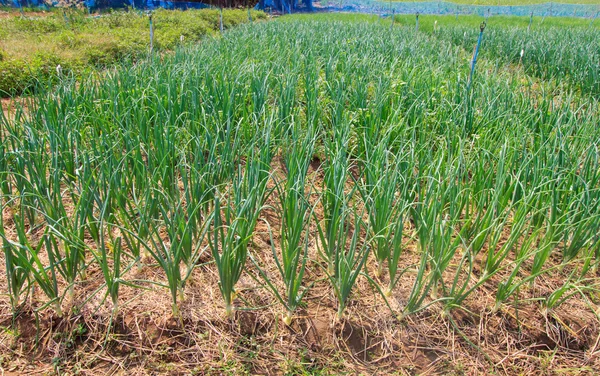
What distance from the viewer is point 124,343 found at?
164 centimetres

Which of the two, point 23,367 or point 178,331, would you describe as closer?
point 23,367

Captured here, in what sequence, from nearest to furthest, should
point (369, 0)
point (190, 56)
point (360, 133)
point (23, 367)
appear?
point (23, 367) < point (360, 133) < point (190, 56) < point (369, 0)

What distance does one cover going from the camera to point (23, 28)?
8.56 meters

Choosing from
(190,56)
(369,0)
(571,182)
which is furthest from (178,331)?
(369,0)

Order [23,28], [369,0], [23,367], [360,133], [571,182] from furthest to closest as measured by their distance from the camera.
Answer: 1. [369,0]
2. [23,28]
3. [360,133]
4. [571,182]
5. [23,367]

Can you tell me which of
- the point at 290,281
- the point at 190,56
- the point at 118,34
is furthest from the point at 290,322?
the point at 118,34

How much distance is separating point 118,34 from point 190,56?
193 inches

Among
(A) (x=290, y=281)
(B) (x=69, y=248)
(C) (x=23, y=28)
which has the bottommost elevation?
(A) (x=290, y=281)

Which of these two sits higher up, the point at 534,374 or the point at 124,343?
the point at 124,343

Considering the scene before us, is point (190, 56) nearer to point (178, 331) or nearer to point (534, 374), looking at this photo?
point (178, 331)

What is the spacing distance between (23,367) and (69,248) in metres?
0.45

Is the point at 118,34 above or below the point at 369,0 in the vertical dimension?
below

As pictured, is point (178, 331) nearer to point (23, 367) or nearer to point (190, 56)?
point (23, 367)

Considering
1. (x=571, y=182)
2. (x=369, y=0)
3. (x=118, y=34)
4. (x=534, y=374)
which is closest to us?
(x=534, y=374)
